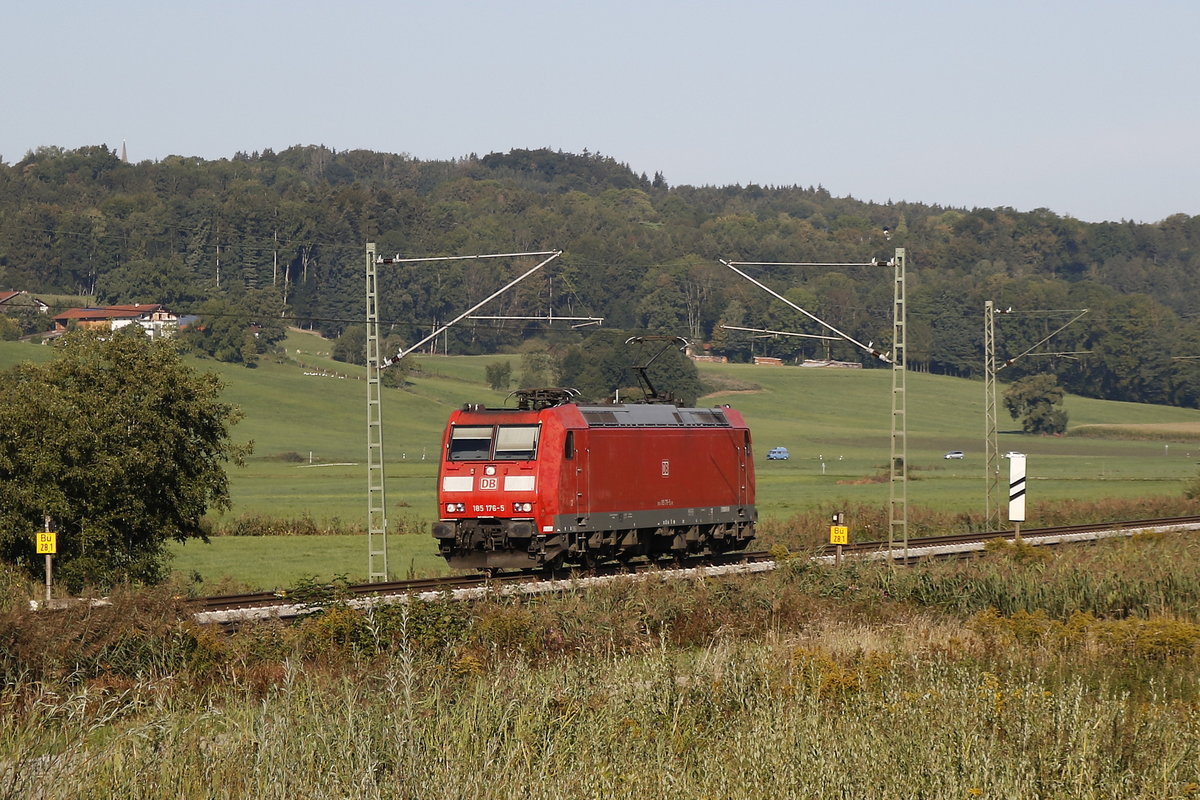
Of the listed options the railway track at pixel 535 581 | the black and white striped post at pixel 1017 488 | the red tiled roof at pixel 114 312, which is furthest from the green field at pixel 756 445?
the red tiled roof at pixel 114 312

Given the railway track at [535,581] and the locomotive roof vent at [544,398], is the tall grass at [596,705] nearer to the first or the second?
the railway track at [535,581]

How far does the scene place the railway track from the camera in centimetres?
2303

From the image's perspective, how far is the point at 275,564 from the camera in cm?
4125

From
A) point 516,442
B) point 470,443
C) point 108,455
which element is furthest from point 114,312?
point 516,442

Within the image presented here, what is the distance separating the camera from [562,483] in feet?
101

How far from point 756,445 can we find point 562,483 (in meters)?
98.2

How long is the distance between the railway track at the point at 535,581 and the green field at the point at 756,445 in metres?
8.57

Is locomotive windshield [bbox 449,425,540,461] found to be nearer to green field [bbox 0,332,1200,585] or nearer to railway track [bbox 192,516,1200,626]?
railway track [bbox 192,516,1200,626]

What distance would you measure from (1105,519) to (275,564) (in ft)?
110

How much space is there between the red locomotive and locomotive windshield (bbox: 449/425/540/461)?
0.02m

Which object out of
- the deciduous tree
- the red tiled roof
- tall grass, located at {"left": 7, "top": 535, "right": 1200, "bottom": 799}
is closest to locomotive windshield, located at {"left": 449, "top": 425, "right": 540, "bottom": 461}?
the deciduous tree

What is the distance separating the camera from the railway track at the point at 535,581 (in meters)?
23.0

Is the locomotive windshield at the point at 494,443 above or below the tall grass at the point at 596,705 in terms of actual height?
above

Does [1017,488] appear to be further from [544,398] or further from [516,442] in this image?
[516,442]
